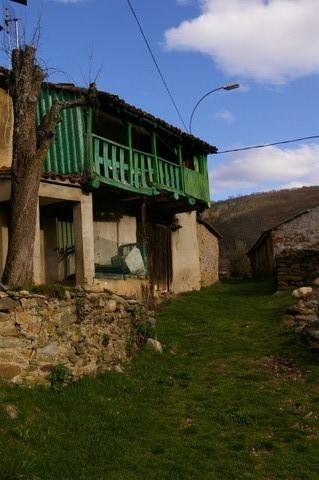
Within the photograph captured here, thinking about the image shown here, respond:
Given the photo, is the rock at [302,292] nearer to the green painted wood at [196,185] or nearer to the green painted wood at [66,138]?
the green painted wood at [196,185]

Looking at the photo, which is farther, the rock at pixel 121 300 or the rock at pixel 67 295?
the rock at pixel 121 300

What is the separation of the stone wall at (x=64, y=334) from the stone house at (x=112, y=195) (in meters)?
3.28

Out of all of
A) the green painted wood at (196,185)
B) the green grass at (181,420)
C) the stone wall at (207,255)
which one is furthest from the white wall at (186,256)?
the green grass at (181,420)

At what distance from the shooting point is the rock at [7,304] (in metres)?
7.92

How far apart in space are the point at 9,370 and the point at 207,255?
1641 cm

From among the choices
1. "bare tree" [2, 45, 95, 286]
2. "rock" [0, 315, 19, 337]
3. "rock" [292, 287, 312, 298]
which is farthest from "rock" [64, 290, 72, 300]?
"rock" [292, 287, 312, 298]

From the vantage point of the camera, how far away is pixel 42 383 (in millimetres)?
8086

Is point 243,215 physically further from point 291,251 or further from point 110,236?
point 110,236

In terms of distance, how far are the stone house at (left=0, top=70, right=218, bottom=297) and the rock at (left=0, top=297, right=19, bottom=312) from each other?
460 centimetres

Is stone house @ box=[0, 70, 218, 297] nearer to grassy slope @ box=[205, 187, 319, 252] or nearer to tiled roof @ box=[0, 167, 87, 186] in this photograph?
tiled roof @ box=[0, 167, 87, 186]

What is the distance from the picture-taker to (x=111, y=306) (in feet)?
32.9

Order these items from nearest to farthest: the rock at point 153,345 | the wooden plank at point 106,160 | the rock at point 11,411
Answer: the rock at point 11,411 < the rock at point 153,345 < the wooden plank at point 106,160

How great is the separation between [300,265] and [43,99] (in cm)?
925

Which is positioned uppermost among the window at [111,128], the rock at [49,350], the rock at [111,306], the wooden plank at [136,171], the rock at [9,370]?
the window at [111,128]
